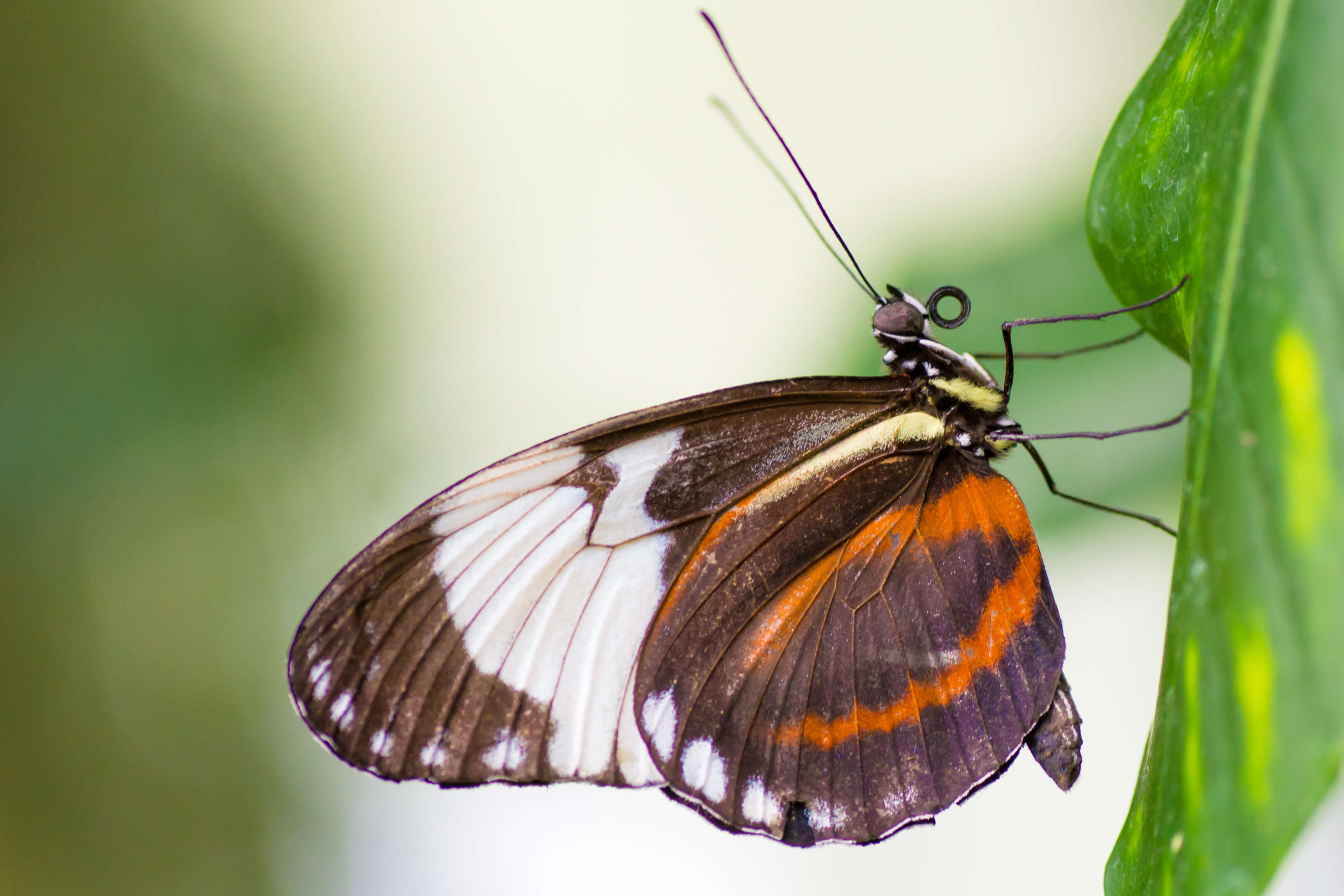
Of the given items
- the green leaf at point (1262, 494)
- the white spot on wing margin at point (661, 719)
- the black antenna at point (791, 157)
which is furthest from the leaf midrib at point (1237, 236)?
the white spot on wing margin at point (661, 719)

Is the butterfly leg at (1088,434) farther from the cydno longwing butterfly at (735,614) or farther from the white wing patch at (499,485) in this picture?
the white wing patch at (499,485)

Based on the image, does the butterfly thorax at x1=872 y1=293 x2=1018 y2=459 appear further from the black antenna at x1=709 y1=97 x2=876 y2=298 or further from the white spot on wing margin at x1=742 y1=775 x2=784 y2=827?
the white spot on wing margin at x1=742 y1=775 x2=784 y2=827

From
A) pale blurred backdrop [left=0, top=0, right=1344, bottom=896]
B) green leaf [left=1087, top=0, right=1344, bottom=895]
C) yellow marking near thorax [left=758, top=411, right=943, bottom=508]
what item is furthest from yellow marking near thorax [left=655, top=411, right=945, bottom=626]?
pale blurred backdrop [left=0, top=0, right=1344, bottom=896]

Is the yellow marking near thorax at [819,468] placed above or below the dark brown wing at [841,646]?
above

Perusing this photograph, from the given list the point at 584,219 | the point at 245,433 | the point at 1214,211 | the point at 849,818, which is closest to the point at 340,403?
the point at 245,433

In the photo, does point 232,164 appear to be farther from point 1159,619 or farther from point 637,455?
point 1159,619

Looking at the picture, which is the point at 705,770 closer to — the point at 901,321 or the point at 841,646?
the point at 841,646

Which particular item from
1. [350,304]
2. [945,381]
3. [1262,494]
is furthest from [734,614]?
[350,304]
